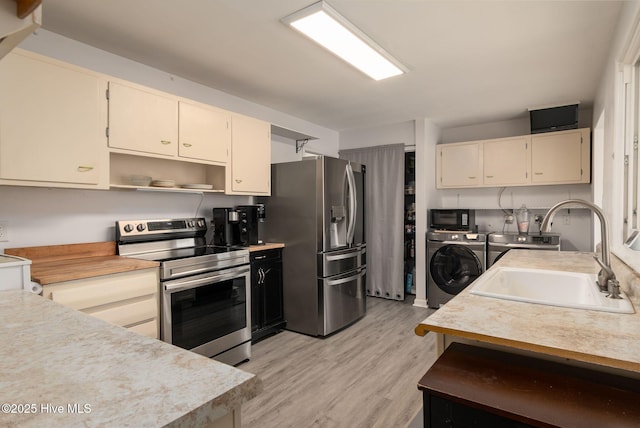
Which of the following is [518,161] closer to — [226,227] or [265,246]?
[265,246]

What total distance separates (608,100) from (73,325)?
11.3 feet

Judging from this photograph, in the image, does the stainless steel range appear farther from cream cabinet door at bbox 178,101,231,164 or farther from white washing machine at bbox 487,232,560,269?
white washing machine at bbox 487,232,560,269

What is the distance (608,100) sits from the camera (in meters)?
2.49

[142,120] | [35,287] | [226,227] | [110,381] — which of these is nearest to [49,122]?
[142,120]

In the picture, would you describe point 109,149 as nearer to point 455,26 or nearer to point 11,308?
point 11,308

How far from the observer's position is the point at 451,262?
13.5 feet

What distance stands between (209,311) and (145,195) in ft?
3.60

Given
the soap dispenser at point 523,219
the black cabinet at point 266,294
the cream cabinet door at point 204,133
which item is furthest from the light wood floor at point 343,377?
the soap dispenser at point 523,219

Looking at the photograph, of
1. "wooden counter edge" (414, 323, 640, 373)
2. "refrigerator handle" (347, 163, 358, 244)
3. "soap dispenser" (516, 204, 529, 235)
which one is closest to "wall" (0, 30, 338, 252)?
"refrigerator handle" (347, 163, 358, 244)

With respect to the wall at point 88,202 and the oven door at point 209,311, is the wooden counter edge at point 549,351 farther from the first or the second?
the wall at point 88,202

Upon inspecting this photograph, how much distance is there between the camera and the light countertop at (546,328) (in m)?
0.80

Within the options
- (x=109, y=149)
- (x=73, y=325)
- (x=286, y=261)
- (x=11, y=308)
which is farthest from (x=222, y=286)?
(x=73, y=325)

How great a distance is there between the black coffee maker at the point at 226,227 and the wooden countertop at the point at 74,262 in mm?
854

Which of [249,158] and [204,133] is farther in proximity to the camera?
[249,158]
